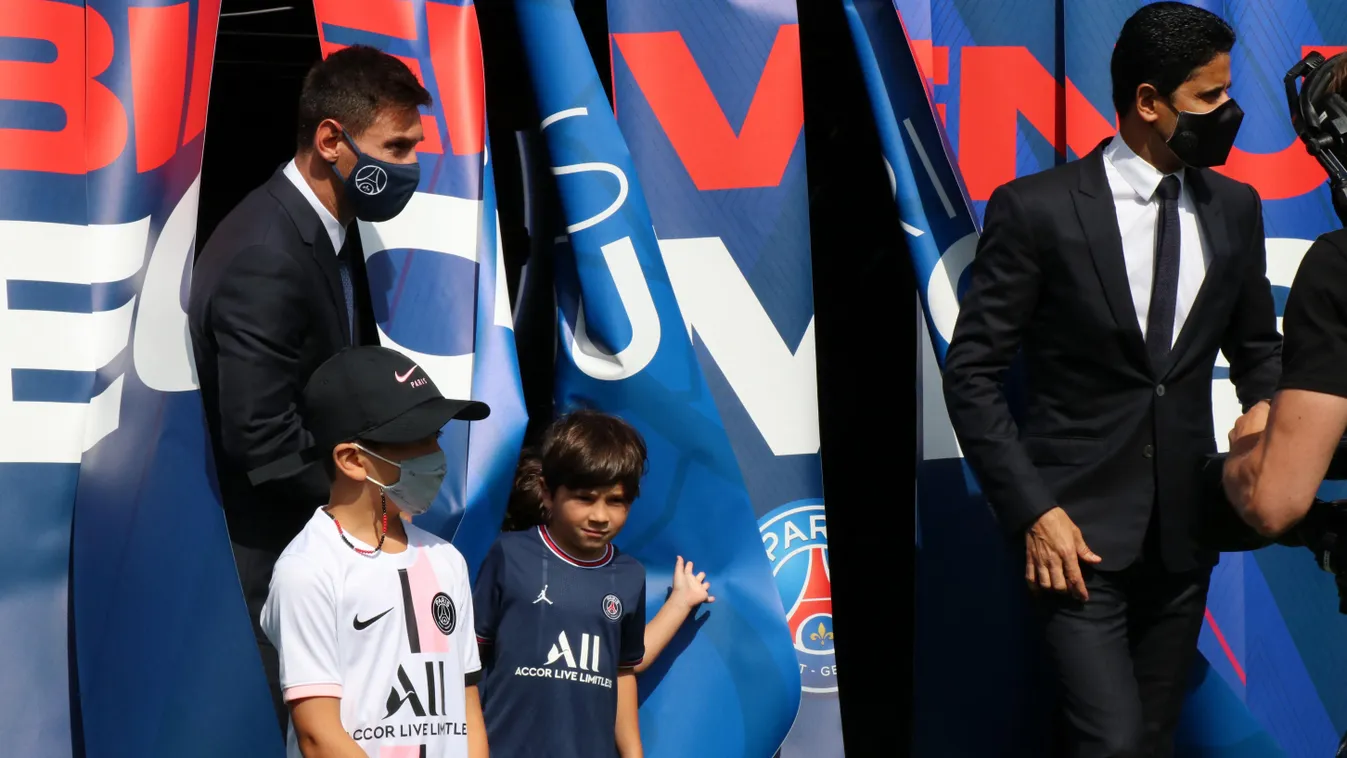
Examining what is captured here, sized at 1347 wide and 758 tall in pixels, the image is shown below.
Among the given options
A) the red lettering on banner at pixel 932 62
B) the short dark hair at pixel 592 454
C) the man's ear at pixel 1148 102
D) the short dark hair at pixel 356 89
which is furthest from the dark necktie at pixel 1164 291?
the short dark hair at pixel 356 89

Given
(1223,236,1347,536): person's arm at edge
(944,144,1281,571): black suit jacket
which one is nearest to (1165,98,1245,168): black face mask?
(944,144,1281,571): black suit jacket

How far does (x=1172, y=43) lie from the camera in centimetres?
241

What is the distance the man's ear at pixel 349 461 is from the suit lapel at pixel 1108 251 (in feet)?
3.82

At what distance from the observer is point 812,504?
2869 mm

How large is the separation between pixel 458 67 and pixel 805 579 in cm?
111

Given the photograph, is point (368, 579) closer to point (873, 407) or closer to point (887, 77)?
point (887, 77)

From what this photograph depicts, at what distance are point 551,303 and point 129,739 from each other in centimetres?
112

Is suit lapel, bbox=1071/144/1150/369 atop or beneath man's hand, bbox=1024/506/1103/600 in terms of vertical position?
atop

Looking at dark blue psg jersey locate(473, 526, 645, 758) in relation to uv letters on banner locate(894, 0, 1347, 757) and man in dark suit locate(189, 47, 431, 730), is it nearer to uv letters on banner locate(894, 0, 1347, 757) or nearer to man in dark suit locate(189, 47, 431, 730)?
man in dark suit locate(189, 47, 431, 730)

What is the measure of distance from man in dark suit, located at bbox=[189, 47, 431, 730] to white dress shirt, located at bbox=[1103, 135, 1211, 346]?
111 centimetres

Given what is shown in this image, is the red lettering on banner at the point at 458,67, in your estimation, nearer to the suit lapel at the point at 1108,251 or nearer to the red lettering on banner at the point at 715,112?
the red lettering on banner at the point at 715,112

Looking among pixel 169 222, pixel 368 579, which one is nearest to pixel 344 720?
pixel 368 579

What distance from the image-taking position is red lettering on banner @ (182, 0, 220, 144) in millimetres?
2398

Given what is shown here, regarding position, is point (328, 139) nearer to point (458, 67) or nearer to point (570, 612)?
point (458, 67)
